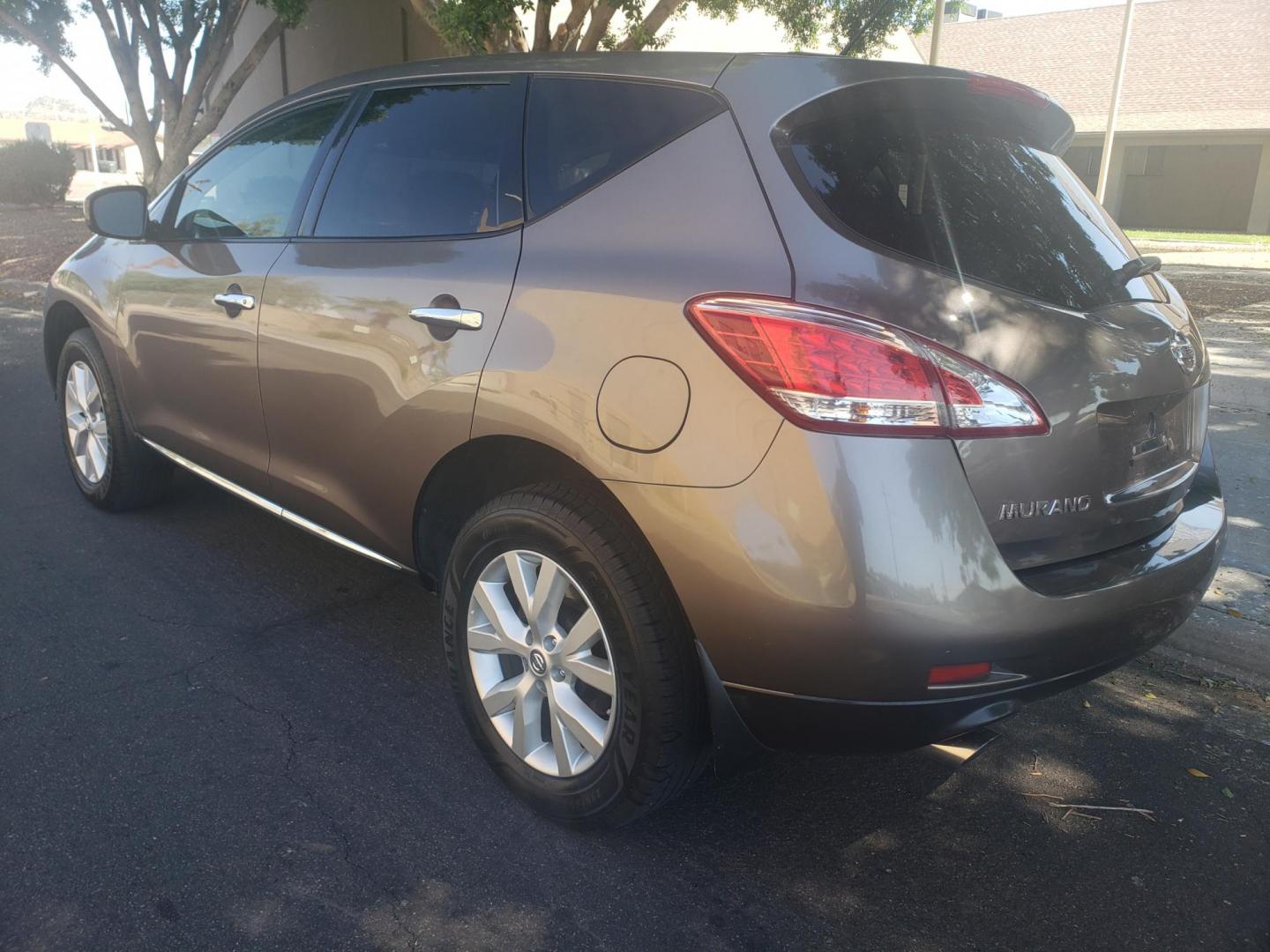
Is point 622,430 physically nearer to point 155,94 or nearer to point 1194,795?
point 1194,795

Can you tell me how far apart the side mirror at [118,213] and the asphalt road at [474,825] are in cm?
150

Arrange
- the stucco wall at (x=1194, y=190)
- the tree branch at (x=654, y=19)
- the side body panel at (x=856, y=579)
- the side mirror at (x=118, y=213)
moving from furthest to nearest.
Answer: the stucco wall at (x=1194, y=190), the tree branch at (x=654, y=19), the side mirror at (x=118, y=213), the side body panel at (x=856, y=579)

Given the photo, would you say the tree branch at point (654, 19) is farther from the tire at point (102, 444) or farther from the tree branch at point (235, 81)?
the tire at point (102, 444)

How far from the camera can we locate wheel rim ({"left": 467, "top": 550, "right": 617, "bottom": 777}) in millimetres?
2496

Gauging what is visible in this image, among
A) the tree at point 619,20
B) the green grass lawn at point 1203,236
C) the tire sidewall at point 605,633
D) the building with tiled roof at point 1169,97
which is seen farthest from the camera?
the building with tiled roof at point 1169,97

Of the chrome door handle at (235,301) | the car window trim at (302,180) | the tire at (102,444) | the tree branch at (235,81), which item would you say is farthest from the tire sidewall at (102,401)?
the tree branch at (235,81)

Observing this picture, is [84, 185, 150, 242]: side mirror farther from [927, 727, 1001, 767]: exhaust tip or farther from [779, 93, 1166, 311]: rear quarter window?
[927, 727, 1001, 767]: exhaust tip

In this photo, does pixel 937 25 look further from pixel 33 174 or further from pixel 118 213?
pixel 33 174

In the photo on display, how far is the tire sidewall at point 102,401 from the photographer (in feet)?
14.7

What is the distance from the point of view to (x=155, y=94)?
17.1m

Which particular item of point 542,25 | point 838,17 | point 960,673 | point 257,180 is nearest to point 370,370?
point 257,180

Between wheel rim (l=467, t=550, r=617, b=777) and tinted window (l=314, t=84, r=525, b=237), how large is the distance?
95cm

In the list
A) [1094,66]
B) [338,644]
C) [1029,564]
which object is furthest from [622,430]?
[1094,66]

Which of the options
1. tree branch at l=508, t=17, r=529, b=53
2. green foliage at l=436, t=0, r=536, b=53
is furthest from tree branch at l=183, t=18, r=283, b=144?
green foliage at l=436, t=0, r=536, b=53
